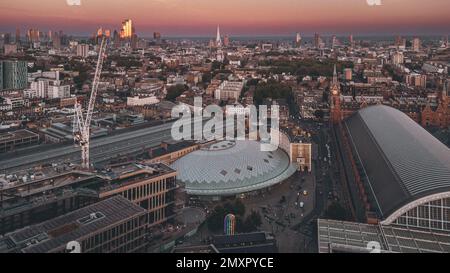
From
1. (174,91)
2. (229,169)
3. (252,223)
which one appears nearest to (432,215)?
(252,223)

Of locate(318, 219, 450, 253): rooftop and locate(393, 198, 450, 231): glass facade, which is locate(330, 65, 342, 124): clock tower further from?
locate(318, 219, 450, 253): rooftop

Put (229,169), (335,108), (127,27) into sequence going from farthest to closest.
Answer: (335,108)
(127,27)
(229,169)

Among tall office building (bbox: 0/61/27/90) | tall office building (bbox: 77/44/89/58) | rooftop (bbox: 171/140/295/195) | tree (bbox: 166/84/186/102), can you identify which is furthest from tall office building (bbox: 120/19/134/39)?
tall office building (bbox: 77/44/89/58)

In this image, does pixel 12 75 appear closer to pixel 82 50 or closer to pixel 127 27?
pixel 127 27

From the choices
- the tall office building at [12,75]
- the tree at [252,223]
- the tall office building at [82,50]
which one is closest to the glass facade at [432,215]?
the tree at [252,223]

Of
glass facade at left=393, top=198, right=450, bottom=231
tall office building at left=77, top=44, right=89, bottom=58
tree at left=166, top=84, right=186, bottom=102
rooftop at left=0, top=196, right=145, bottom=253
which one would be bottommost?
glass facade at left=393, top=198, right=450, bottom=231

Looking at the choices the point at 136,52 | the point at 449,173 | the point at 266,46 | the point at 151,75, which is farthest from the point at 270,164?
the point at 266,46

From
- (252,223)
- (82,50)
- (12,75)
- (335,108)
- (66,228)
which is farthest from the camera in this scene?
(82,50)

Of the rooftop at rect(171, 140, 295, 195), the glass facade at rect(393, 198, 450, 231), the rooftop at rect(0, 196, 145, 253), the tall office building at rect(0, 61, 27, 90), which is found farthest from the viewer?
the tall office building at rect(0, 61, 27, 90)
